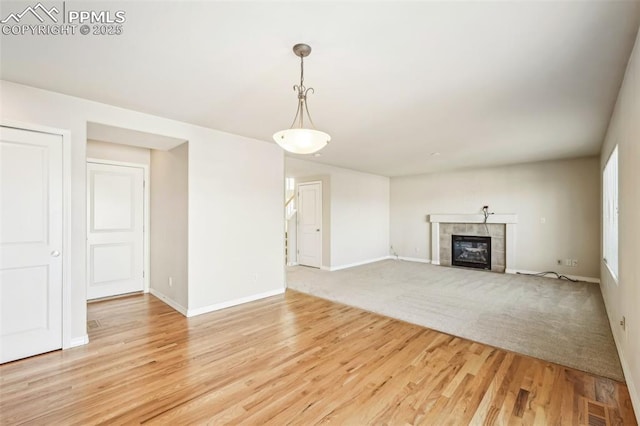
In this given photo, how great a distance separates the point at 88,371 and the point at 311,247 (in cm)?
515

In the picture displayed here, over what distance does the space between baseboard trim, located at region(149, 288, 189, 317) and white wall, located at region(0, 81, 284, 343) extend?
0.24 m

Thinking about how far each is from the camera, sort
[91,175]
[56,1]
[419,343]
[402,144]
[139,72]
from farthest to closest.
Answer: [402,144] < [91,175] < [419,343] < [139,72] < [56,1]

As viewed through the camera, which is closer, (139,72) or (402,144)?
(139,72)

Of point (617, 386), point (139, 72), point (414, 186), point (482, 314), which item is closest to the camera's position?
point (617, 386)

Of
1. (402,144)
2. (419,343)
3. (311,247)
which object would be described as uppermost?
(402,144)

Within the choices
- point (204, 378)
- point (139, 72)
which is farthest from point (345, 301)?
point (139, 72)

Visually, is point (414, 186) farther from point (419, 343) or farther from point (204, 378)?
point (204, 378)

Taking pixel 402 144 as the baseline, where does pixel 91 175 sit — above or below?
below

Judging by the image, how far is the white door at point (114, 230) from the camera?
4344 mm

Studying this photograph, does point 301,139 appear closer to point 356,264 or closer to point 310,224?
point 310,224

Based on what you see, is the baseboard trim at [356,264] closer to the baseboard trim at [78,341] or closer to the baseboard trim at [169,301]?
the baseboard trim at [169,301]

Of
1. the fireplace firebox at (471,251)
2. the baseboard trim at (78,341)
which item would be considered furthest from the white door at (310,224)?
the baseboard trim at (78,341)

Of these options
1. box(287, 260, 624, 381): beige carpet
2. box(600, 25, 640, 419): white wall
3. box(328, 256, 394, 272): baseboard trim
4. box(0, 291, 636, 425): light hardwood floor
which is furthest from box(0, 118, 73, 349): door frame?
box(328, 256, 394, 272): baseboard trim

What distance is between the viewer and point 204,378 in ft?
7.66
